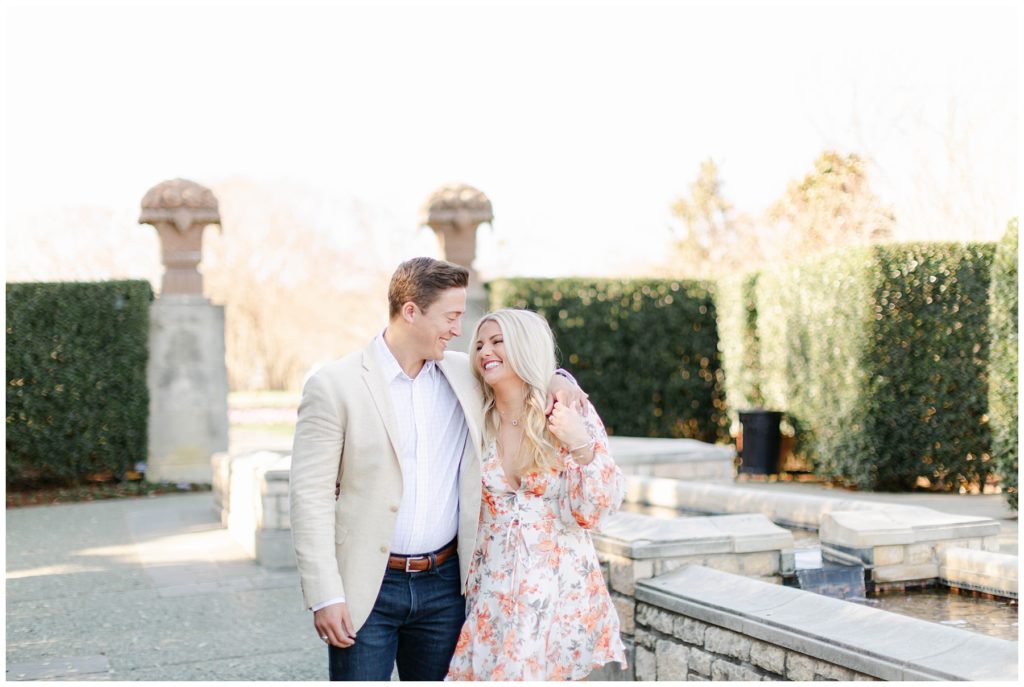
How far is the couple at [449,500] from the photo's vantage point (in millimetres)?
3018

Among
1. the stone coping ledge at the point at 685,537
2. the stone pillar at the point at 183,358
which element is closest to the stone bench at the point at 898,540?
the stone coping ledge at the point at 685,537

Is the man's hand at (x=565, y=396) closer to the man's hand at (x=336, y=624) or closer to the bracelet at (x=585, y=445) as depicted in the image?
the bracelet at (x=585, y=445)

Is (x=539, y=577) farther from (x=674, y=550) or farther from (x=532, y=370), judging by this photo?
(x=674, y=550)

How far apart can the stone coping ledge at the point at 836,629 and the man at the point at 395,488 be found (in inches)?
48.5

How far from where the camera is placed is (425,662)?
321cm

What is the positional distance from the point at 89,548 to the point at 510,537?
6.79 metres

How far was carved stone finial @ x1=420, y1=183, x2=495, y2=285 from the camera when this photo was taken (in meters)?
14.4

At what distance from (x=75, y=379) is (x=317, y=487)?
36.2ft

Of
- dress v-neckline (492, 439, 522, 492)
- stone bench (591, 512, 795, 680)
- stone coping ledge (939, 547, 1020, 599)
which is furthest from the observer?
stone coping ledge (939, 547, 1020, 599)

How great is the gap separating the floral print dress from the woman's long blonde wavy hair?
5 centimetres

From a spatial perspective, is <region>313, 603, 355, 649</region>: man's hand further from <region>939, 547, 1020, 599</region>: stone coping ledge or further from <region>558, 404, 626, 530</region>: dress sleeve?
<region>939, 547, 1020, 599</region>: stone coping ledge

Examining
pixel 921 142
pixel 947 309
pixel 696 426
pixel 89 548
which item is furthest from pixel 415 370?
pixel 921 142

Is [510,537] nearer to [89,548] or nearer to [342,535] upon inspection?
[342,535]

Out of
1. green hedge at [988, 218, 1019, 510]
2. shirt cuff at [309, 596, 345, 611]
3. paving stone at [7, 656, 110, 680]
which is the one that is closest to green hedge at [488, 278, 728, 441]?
green hedge at [988, 218, 1019, 510]
